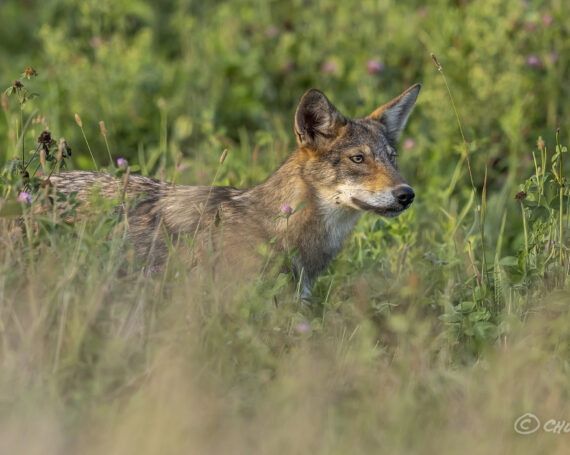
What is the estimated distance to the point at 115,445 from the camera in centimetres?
309

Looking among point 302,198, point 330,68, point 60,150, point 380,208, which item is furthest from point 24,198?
point 330,68

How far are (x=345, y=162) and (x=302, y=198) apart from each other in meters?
0.35

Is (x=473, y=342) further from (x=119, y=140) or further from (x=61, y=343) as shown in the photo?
(x=119, y=140)

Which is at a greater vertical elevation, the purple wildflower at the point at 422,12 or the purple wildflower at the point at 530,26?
the purple wildflower at the point at 422,12

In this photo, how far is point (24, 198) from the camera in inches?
161

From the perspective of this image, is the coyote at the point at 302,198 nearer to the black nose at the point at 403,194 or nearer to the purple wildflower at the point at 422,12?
the black nose at the point at 403,194

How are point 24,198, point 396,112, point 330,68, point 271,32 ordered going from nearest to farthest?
1. point 24,198
2. point 396,112
3. point 330,68
4. point 271,32

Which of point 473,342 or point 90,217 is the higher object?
point 90,217

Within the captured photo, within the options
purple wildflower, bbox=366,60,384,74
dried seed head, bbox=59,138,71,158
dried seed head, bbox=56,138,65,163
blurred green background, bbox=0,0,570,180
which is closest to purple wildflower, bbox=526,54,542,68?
blurred green background, bbox=0,0,570,180

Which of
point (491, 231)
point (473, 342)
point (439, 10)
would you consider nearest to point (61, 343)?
point (473, 342)

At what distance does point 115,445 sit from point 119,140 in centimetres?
518

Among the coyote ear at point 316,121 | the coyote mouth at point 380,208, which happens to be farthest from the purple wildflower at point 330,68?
the coyote mouth at point 380,208

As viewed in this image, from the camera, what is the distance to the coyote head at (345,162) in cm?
493

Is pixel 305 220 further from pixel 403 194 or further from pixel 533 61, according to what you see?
pixel 533 61
